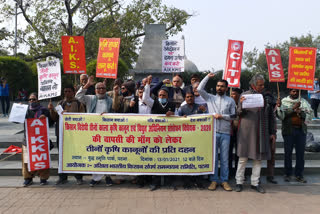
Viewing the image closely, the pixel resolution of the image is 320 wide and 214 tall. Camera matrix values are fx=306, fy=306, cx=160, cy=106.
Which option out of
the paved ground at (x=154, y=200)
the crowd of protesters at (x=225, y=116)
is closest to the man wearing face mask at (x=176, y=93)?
the crowd of protesters at (x=225, y=116)

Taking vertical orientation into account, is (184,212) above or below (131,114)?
below

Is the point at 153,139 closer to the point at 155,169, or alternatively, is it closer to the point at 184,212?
the point at 155,169

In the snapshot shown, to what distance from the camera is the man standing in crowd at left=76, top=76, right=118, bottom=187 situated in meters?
5.45

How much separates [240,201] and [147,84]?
2414 mm

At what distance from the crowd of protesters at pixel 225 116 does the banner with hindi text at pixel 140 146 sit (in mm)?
191

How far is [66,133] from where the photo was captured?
5398 mm

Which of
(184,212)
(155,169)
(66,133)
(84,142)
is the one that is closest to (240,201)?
(184,212)

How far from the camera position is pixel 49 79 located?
18.7 ft

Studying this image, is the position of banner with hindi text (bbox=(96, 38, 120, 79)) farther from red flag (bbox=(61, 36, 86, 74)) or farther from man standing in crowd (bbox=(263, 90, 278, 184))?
man standing in crowd (bbox=(263, 90, 278, 184))

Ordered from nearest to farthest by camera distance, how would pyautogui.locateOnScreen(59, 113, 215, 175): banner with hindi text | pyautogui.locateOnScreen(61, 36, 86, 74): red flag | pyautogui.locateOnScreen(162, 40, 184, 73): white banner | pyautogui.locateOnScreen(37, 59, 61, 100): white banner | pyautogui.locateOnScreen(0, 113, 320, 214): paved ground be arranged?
pyautogui.locateOnScreen(0, 113, 320, 214): paved ground → pyautogui.locateOnScreen(59, 113, 215, 175): banner with hindi text → pyautogui.locateOnScreen(37, 59, 61, 100): white banner → pyautogui.locateOnScreen(61, 36, 86, 74): red flag → pyautogui.locateOnScreen(162, 40, 184, 73): white banner

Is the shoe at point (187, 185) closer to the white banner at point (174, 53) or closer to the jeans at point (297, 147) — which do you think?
the jeans at point (297, 147)

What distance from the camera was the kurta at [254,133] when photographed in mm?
5062

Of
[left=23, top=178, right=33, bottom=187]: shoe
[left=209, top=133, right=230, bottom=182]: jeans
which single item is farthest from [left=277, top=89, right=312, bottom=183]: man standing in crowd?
[left=23, top=178, right=33, bottom=187]: shoe

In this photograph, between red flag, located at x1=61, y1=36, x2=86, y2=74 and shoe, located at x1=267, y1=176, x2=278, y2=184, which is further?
red flag, located at x1=61, y1=36, x2=86, y2=74
